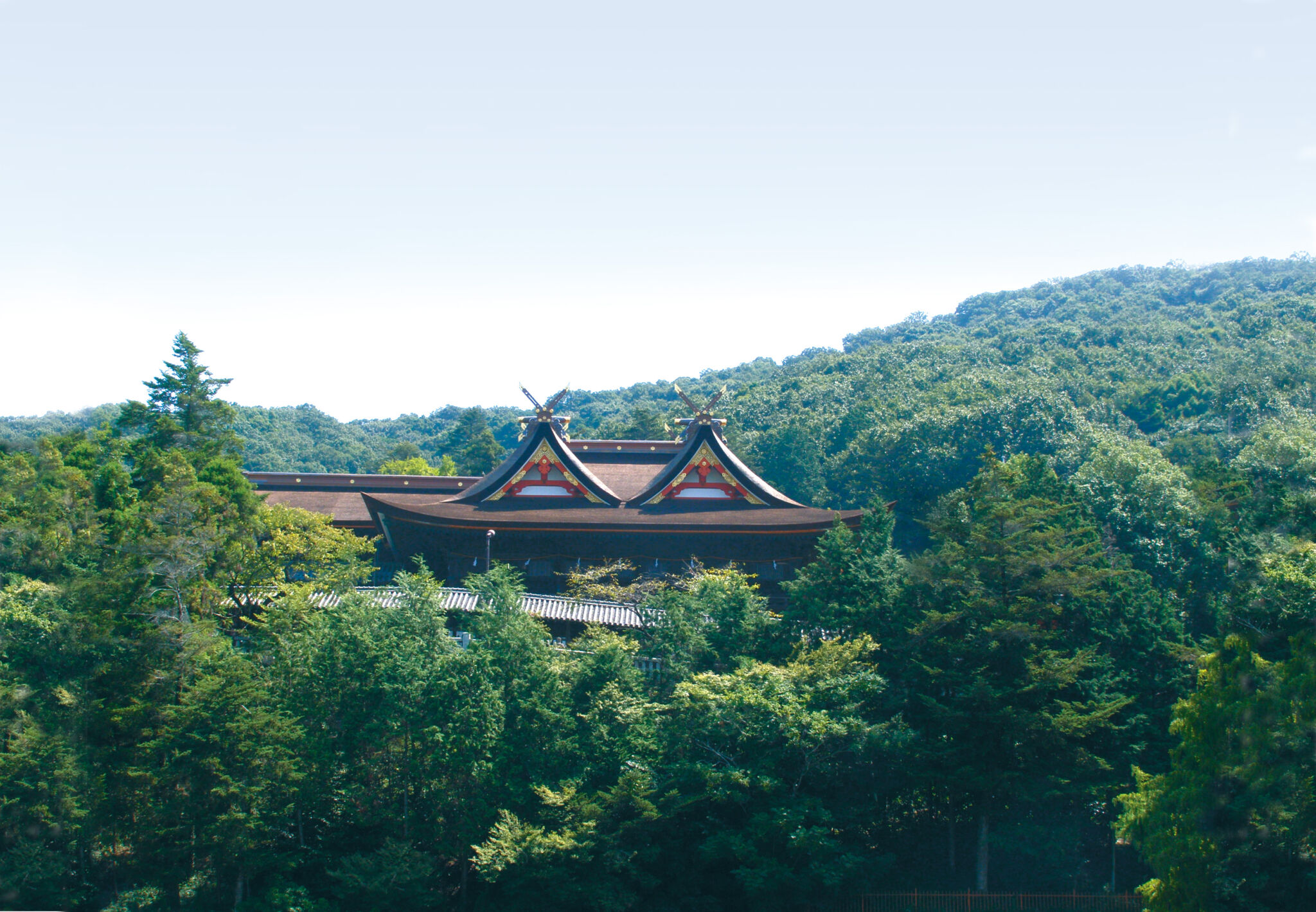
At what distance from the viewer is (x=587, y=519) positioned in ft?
83.0

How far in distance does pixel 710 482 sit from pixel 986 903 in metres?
14.1

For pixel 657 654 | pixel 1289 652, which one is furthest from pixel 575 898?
pixel 1289 652

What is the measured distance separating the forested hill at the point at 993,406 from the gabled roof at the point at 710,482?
11.7 metres

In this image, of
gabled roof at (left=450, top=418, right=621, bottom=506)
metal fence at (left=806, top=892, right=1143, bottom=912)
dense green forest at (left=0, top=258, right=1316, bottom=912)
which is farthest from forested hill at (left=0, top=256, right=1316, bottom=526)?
gabled roof at (left=450, top=418, right=621, bottom=506)

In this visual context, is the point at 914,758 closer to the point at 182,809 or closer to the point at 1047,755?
the point at 1047,755

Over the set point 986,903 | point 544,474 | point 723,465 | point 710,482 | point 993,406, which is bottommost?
point 986,903

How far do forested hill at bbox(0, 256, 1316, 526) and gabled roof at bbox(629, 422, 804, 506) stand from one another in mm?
11749

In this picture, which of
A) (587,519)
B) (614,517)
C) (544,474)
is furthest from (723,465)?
(544,474)

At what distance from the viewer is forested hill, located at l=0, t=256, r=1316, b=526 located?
1777 inches

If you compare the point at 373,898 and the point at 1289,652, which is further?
the point at 373,898

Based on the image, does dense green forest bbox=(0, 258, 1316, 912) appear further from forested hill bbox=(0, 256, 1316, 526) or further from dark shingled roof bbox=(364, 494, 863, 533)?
forested hill bbox=(0, 256, 1316, 526)

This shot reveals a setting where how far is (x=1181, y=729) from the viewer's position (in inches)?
570

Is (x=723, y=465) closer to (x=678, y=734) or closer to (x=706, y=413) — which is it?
(x=706, y=413)

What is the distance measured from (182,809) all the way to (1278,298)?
309ft
